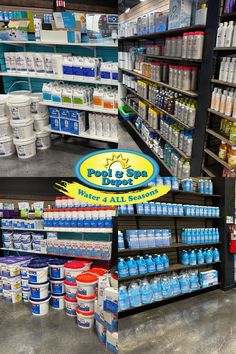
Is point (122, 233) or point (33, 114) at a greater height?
point (33, 114)

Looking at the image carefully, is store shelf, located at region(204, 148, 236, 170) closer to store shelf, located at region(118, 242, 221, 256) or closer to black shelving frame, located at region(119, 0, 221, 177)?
black shelving frame, located at region(119, 0, 221, 177)

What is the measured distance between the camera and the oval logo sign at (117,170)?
5.38ft

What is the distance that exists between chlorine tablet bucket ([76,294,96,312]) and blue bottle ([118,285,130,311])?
0.37 meters

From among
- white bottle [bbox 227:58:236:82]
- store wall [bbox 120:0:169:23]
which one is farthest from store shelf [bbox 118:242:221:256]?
store wall [bbox 120:0:169:23]

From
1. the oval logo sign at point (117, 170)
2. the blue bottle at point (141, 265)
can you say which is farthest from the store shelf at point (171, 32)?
the blue bottle at point (141, 265)

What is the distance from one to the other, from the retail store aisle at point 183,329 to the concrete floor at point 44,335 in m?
0.35

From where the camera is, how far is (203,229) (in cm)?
361

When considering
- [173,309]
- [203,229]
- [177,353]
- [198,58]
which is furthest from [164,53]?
[177,353]

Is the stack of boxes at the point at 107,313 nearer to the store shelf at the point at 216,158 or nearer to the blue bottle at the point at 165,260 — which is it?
the blue bottle at the point at 165,260

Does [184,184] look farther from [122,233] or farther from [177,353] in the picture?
[177,353]

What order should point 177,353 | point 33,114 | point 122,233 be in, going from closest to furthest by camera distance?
point 177,353
point 122,233
point 33,114

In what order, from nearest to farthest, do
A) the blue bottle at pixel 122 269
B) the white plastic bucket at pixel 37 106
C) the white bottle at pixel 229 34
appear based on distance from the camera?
1. the white bottle at pixel 229 34
2. the blue bottle at pixel 122 269
3. the white plastic bucket at pixel 37 106

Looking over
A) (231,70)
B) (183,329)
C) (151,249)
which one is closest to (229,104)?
(231,70)

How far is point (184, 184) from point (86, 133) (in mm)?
1397
